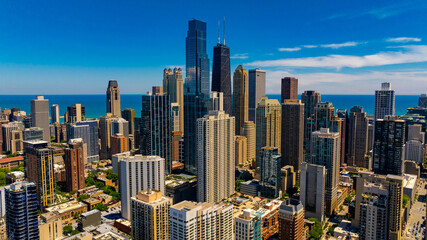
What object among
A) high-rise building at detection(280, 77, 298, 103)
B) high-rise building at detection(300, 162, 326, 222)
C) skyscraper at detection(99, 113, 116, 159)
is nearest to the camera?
high-rise building at detection(300, 162, 326, 222)

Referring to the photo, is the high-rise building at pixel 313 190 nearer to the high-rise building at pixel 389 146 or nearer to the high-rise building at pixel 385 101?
the high-rise building at pixel 389 146

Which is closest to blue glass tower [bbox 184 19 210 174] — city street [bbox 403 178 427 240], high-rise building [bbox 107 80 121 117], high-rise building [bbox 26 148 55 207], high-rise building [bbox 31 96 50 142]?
high-rise building [bbox 26 148 55 207]

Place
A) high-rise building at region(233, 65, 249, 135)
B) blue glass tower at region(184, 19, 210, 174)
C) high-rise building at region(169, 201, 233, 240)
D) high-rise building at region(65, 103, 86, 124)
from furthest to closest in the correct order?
high-rise building at region(65, 103, 86, 124) → high-rise building at region(233, 65, 249, 135) → blue glass tower at region(184, 19, 210, 174) → high-rise building at region(169, 201, 233, 240)

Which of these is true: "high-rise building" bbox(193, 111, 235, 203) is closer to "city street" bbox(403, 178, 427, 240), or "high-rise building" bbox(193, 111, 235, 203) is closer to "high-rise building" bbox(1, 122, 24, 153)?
"city street" bbox(403, 178, 427, 240)

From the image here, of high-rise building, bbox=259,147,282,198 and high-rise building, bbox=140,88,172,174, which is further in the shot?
high-rise building, bbox=140,88,172,174

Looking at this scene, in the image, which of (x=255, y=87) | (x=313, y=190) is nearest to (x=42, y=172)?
(x=313, y=190)

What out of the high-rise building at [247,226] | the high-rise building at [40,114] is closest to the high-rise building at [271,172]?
the high-rise building at [247,226]
